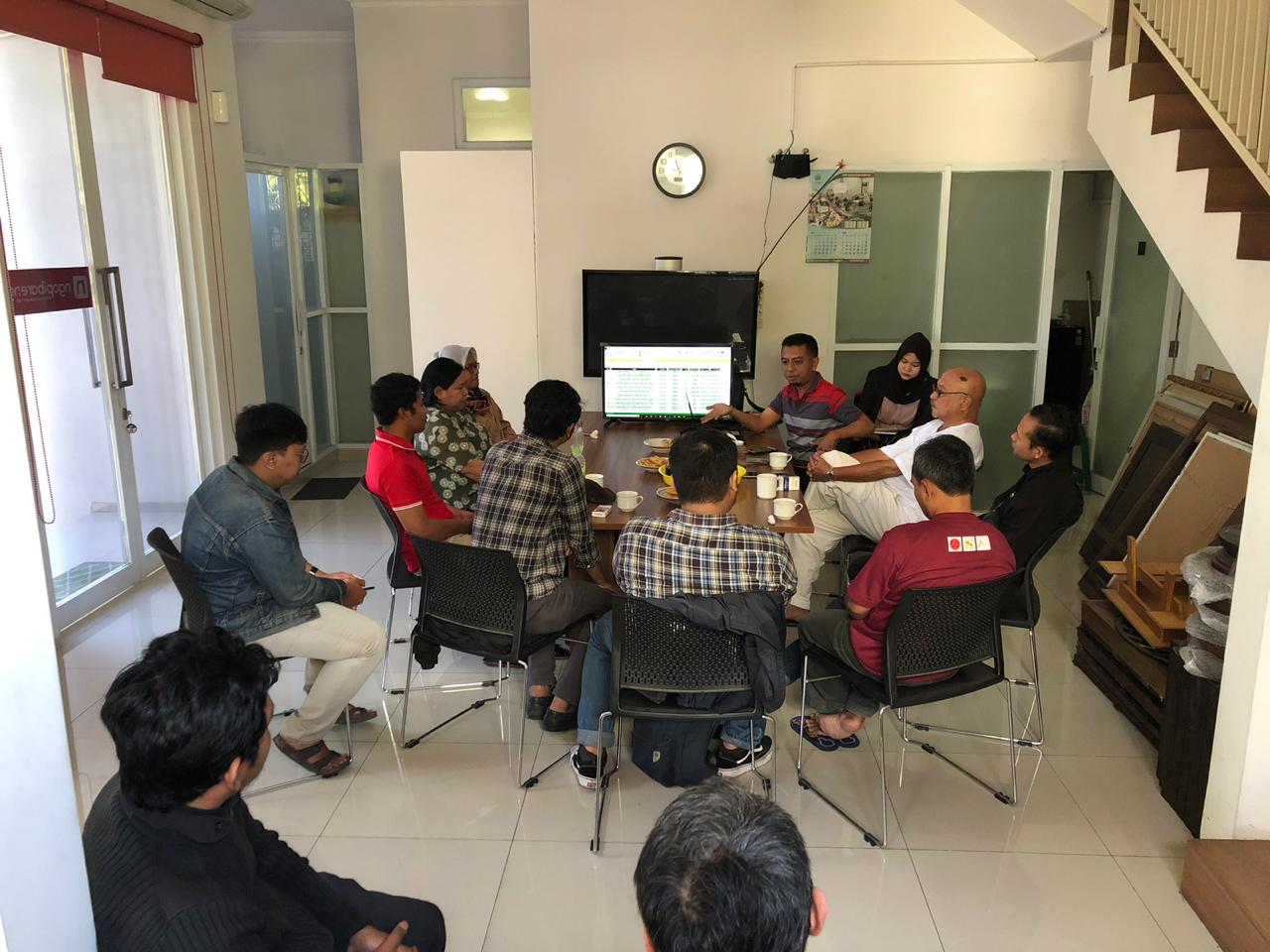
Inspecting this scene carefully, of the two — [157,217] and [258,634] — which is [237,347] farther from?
[258,634]

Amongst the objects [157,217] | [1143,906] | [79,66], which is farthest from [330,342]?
[1143,906]

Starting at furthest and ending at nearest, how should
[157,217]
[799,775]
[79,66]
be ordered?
[157,217] → [79,66] → [799,775]

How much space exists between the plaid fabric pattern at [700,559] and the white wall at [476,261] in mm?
3523

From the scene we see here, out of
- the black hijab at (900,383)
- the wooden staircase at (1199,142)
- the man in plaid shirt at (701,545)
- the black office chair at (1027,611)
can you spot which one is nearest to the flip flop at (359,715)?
the man in plaid shirt at (701,545)

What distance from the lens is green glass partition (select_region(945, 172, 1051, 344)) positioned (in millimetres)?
5773

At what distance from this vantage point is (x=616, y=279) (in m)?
5.73

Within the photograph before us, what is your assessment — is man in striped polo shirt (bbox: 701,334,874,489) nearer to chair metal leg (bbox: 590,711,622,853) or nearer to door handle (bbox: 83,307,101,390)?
chair metal leg (bbox: 590,711,622,853)

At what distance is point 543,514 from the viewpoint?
3266 millimetres

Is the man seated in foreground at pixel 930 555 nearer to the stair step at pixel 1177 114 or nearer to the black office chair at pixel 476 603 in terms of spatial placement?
the black office chair at pixel 476 603

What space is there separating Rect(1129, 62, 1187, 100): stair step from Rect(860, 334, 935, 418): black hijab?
5.49 ft

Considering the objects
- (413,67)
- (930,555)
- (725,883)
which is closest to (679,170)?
(413,67)

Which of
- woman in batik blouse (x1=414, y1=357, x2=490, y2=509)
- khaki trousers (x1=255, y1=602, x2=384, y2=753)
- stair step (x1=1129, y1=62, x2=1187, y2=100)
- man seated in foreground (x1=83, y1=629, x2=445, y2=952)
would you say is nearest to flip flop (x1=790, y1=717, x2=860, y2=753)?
khaki trousers (x1=255, y1=602, x2=384, y2=753)

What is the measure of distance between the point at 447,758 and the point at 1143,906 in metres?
2.14

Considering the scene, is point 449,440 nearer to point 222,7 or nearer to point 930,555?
point 930,555
